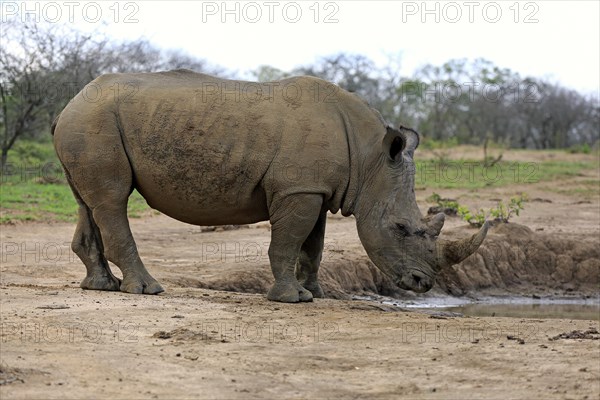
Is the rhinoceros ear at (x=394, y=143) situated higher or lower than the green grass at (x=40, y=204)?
higher

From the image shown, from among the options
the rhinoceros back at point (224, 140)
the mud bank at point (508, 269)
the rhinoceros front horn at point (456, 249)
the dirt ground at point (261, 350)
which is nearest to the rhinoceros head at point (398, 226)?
the rhinoceros front horn at point (456, 249)

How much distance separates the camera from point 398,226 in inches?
365

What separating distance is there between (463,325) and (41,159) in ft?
60.4

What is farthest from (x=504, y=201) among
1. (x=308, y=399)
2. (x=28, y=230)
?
(x=308, y=399)

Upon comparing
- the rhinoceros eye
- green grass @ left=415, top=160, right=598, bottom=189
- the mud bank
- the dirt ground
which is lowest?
the mud bank

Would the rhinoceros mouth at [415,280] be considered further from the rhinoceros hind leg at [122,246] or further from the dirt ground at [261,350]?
the rhinoceros hind leg at [122,246]

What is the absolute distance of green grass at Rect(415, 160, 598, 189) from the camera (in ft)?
73.6

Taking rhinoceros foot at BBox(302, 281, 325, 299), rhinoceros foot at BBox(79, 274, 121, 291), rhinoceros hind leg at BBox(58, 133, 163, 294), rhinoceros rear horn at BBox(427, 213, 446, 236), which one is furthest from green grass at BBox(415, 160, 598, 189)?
rhinoceros hind leg at BBox(58, 133, 163, 294)

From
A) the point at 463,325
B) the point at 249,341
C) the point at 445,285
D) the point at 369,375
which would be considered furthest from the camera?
the point at 445,285

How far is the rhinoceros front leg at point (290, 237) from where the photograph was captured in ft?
30.0

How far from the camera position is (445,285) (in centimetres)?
1323

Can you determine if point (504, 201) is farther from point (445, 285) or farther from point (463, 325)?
point (463, 325)

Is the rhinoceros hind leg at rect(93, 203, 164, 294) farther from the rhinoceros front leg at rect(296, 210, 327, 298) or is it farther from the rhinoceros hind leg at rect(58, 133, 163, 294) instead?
the rhinoceros front leg at rect(296, 210, 327, 298)

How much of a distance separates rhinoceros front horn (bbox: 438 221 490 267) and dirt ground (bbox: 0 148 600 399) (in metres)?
0.76
